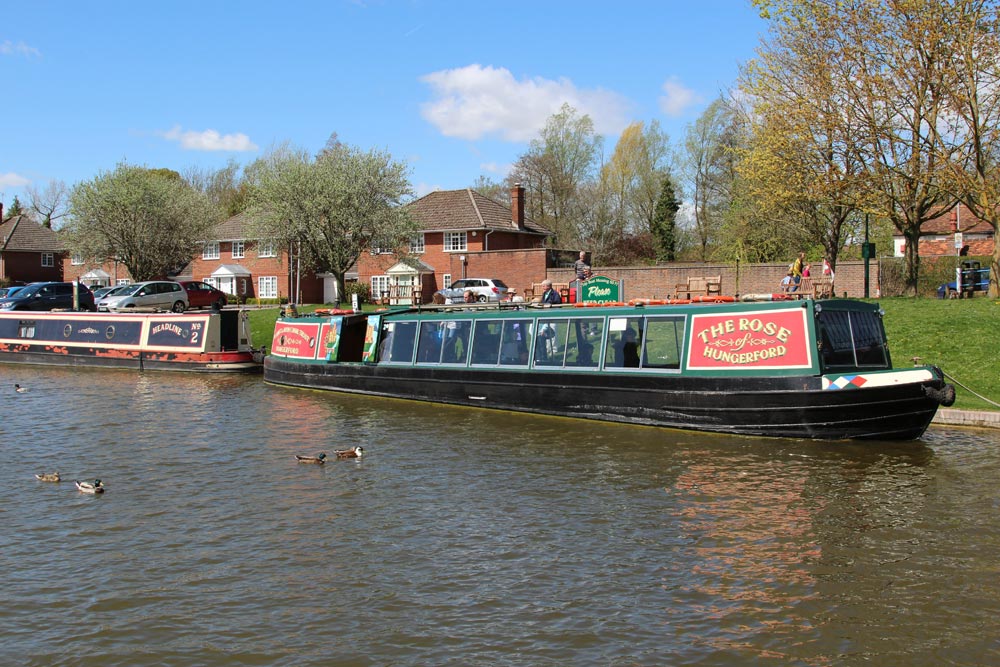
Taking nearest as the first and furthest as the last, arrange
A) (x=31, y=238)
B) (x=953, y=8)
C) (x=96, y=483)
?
(x=96, y=483)
(x=953, y=8)
(x=31, y=238)

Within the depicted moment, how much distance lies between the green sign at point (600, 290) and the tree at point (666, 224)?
38.8m

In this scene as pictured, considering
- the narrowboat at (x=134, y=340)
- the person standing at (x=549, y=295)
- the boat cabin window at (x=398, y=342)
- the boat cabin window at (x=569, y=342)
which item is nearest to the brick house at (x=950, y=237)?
the person standing at (x=549, y=295)

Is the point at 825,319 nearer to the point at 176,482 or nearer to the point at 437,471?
the point at 437,471

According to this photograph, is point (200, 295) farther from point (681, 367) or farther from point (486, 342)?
point (681, 367)

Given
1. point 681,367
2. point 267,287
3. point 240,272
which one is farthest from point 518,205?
point 681,367

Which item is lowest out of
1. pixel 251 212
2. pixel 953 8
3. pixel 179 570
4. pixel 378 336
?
pixel 179 570

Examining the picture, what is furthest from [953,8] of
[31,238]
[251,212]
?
[31,238]

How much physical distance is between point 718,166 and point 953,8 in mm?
37206

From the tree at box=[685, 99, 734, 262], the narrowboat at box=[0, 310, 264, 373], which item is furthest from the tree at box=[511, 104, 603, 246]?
the narrowboat at box=[0, 310, 264, 373]

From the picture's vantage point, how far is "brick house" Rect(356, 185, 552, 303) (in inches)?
1938

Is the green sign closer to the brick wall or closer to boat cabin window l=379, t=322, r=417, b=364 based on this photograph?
boat cabin window l=379, t=322, r=417, b=364

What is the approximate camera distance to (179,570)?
8.65 metres

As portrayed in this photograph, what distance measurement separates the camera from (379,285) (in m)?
53.4

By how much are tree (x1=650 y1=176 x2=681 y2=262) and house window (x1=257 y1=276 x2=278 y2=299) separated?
25.0m
